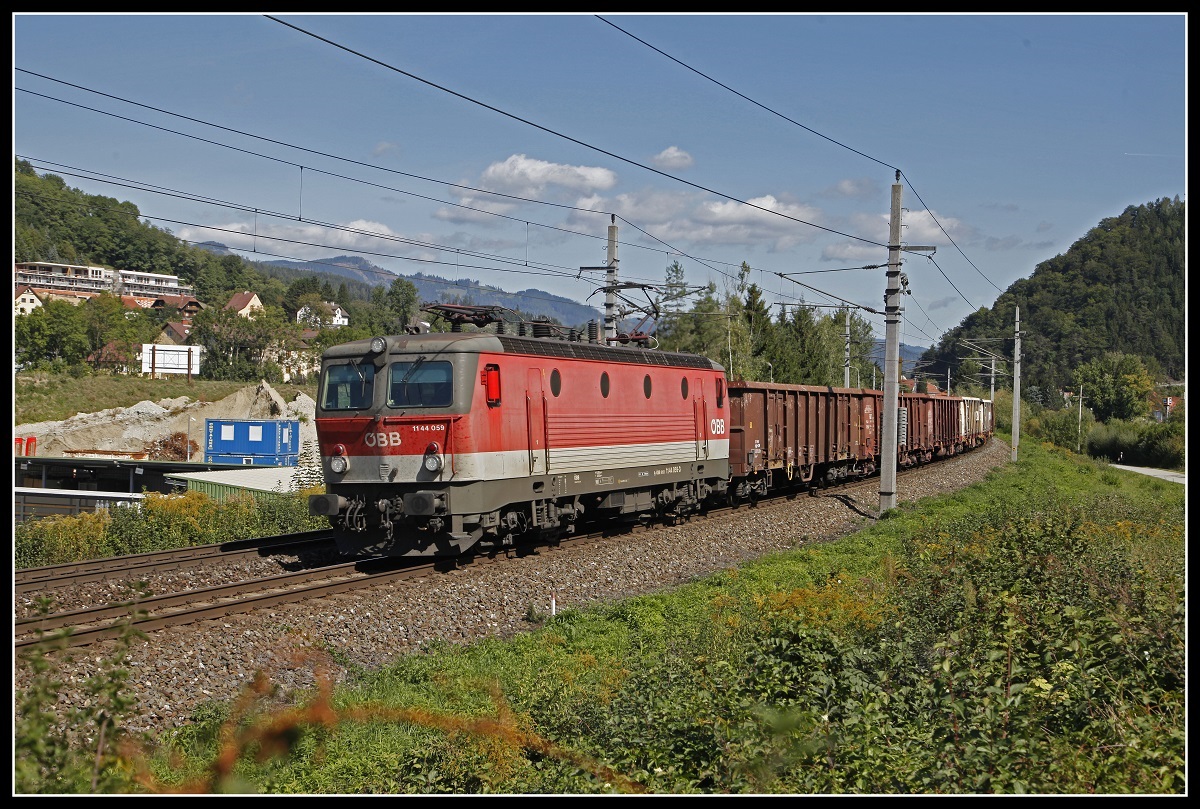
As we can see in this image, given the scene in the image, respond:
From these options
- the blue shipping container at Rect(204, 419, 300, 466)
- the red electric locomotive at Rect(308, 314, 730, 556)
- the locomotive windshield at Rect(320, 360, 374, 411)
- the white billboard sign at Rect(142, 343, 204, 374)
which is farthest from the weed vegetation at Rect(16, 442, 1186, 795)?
the white billboard sign at Rect(142, 343, 204, 374)

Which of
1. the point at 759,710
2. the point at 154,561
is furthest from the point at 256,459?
the point at 759,710

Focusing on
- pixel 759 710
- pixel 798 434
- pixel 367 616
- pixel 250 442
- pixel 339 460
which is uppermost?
pixel 798 434

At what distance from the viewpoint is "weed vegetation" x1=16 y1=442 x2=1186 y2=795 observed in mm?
6324

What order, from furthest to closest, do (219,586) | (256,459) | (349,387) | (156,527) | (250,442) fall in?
1. (250,442)
2. (256,459)
3. (156,527)
4. (349,387)
5. (219,586)

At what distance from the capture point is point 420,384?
15336 millimetres

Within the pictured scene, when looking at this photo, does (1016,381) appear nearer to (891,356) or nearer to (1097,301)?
(1097,301)

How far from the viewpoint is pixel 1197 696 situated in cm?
584

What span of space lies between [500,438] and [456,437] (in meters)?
0.93

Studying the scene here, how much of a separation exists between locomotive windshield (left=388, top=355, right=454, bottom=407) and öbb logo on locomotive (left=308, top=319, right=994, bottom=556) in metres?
0.02

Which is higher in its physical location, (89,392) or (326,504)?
(89,392)

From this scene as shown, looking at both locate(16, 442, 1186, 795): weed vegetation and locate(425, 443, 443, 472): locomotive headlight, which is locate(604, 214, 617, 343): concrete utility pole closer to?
locate(425, 443, 443, 472): locomotive headlight

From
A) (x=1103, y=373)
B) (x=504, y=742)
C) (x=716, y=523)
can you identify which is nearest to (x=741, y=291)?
(x=1103, y=373)

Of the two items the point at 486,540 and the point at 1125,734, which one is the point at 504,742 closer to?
the point at 1125,734

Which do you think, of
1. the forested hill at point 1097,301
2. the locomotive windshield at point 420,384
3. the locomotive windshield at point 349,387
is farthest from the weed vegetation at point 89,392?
the locomotive windshield at point 420,384
